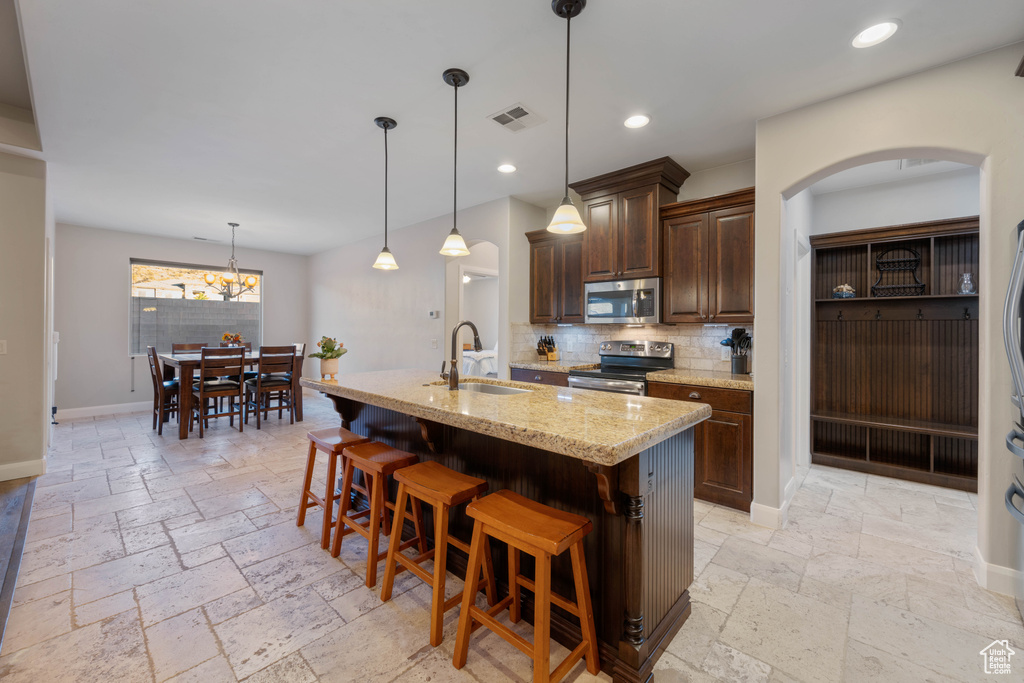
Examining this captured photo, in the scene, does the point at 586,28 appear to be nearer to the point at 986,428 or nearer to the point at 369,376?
the point at 369,376

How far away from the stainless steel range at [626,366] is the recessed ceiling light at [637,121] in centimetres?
184

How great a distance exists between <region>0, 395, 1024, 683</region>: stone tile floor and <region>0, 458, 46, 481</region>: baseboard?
1.74 ft

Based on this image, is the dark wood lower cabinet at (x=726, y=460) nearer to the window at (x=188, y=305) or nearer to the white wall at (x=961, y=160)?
the white wall at (x=961, y=160)

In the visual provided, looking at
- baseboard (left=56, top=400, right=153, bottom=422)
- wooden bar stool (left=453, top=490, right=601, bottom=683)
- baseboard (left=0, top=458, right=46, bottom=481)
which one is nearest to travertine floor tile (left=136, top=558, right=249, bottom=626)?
wooden bar stool (left=453, top=490, right=601, bottom=683)

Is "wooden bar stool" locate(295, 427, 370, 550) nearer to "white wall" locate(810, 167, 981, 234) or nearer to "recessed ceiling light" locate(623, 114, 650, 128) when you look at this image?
"recessed ceiling light" locate(623, 114, 650, 128)

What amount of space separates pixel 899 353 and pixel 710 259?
201 cm

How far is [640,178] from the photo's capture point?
3.70 meters

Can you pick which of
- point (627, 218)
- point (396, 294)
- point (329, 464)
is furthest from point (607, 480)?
point (396, 294)

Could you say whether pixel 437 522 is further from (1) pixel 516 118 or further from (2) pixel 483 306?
(2) pixel 483 306

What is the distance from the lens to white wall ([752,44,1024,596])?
206 centimetres

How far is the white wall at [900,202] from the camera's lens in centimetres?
353

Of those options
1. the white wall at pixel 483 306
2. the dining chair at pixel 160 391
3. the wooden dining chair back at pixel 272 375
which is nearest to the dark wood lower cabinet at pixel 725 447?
the wooden dining chair back at pixel 272 375

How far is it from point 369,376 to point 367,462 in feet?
3.03

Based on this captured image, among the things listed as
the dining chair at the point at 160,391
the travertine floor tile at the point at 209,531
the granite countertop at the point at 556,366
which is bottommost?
the travertine floor tile at the point at 209,531
